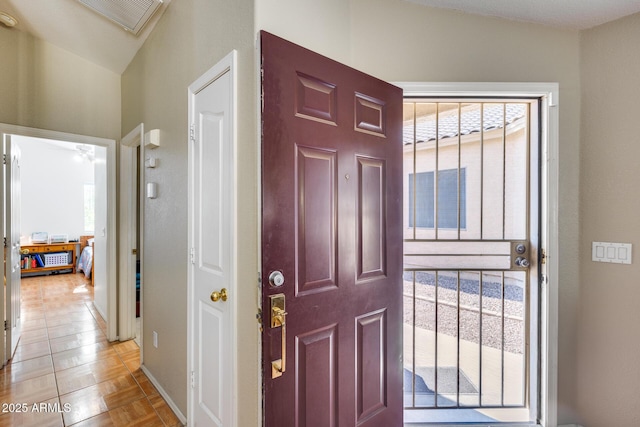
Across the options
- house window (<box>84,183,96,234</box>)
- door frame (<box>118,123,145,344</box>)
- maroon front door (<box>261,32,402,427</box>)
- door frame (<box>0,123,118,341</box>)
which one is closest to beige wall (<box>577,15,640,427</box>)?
maroon front door (<box>261,32,402,427</box>)

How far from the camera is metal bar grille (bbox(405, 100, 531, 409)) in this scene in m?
1.77

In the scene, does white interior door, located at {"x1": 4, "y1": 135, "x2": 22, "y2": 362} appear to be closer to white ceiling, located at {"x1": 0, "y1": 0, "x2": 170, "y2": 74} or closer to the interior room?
white ceiling, located at {"x1": 0, "y1": 0, "x2": 170, "y2": 74}

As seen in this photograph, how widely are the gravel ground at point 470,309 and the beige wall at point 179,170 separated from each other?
1200 mm

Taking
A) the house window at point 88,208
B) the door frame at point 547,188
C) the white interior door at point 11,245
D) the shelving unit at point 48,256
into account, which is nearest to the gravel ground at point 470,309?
the door frame at point 547,188

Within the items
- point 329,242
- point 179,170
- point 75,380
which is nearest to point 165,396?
point 75,380

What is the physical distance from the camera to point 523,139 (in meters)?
1.72

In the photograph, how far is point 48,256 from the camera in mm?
5613

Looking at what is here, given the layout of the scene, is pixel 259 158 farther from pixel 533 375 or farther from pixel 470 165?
pixel 533 375

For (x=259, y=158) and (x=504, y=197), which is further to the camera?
(x=504, y=197)

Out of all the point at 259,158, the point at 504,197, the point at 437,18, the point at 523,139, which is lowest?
the point at 504,197

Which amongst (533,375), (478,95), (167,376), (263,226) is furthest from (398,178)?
(167,376)

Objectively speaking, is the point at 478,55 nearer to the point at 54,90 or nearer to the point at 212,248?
the point at 212,248

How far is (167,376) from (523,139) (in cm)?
287

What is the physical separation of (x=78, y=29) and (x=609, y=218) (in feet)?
13.0
